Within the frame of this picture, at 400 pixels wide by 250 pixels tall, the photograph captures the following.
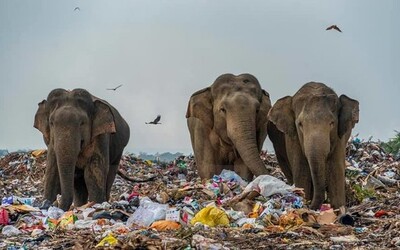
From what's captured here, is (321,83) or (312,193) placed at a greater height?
(321,83)

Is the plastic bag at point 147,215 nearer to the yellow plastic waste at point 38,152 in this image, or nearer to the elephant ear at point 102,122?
the elephant ear at point 102,122

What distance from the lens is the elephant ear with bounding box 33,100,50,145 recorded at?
11750 mm

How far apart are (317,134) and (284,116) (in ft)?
3.69

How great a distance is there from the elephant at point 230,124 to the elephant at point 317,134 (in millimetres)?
1134

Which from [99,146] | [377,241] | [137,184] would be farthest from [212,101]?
[377,241]

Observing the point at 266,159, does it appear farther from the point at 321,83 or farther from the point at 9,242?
the point at 9,242

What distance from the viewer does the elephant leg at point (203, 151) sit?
528 inches

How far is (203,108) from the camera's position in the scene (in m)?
13.5

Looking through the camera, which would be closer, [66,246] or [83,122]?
[66,246]

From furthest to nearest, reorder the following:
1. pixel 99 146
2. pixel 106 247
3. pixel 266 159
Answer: pixel 266 159
pixel 99 146
pixel 106 247

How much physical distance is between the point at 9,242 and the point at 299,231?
2.78 m

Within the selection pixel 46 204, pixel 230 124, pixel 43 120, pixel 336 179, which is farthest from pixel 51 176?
pixel 336 179

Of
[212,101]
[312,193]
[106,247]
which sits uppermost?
[212,101]

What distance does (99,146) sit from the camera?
38.4ft
